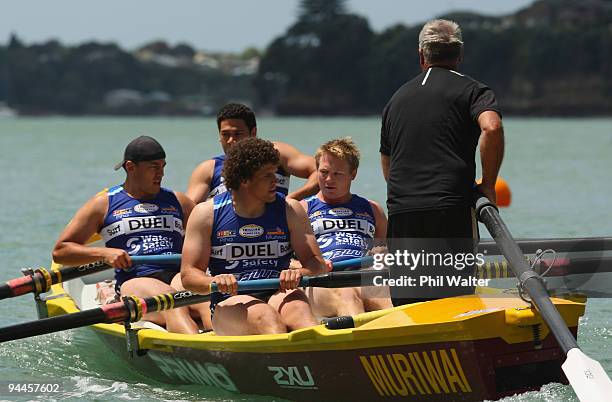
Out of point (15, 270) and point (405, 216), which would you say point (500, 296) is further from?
point (15, 270)

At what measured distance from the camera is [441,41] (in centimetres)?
724

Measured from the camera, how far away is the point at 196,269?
782 cm

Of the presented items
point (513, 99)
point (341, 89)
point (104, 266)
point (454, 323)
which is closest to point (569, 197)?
point (104, 266)

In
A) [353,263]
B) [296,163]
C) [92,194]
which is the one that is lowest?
[92,194]

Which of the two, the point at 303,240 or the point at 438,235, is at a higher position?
the point at 438,235

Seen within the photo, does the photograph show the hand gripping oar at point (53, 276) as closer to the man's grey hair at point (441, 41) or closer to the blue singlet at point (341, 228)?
the blue singlet at point (341, 228)

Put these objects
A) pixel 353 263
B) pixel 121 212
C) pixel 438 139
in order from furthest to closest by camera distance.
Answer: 1. pixel 121 212
2. pixel 353 263
3. pixel 438 139

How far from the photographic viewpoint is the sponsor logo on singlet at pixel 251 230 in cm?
789

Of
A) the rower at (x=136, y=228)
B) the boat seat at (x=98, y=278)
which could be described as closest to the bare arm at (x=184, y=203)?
the rower at (x=136, y=228)

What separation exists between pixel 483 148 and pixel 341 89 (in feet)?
469

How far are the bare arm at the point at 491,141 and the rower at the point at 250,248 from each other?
4.44ft

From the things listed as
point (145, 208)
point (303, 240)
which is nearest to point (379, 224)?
point (303, 240)

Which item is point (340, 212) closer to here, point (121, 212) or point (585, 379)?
point (121, 212)

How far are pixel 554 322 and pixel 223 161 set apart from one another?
14.5 feet
